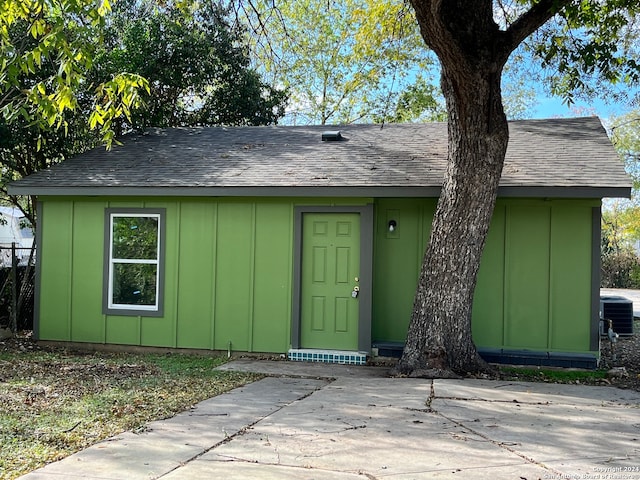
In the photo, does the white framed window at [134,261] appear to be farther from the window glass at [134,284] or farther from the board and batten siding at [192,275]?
the board and batten siding at [192,275]

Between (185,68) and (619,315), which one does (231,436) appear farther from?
(185,68)

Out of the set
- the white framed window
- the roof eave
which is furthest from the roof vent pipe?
the white framed window

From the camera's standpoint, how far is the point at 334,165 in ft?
30.3

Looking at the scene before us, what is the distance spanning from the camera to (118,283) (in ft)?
31.1

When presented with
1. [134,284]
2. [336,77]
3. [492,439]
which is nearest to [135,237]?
[134,284]

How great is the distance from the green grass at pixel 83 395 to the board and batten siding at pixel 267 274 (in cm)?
66

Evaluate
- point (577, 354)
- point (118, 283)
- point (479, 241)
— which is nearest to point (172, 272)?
point (118, 283)

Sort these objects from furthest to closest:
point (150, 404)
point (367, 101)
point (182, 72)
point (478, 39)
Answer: point (367, 101)
point (182, 72)
point (478, 39)
point (150, 404)

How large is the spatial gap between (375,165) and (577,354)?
375cm

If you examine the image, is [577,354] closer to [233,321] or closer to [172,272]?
[233,321]

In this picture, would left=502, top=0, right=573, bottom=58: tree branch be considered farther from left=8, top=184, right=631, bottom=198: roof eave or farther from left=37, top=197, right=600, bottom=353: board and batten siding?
left=37, top=197, right=600, bottom=353: board and batten siding

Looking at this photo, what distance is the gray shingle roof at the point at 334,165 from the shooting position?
26.8ft

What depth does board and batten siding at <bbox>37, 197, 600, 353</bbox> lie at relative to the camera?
328 inches

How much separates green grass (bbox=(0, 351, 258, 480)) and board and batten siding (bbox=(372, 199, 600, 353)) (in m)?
2.88
